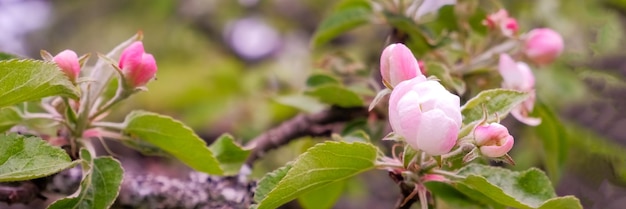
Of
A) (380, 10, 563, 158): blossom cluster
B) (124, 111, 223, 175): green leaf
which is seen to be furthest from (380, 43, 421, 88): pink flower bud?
(124, 111, 223, 175): green leaf

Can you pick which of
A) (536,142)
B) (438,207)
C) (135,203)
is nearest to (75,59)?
(135,203)

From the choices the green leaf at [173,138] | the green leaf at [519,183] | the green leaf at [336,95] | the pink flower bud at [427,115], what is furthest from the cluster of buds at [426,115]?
the green leaf at [336,95]

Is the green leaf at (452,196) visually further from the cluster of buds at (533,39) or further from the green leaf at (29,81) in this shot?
the green leaf at (29,81)

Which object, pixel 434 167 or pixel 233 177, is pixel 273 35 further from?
pixel 434 167

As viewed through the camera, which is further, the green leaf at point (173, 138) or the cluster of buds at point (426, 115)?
the green leaf at point (173, 138)

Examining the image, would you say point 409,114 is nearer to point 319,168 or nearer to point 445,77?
point 319,168

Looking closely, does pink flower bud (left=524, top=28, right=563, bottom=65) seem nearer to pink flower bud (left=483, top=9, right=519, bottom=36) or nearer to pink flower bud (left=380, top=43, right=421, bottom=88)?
pink flower bud (left=483, top=9, right=519, bottom=36)
